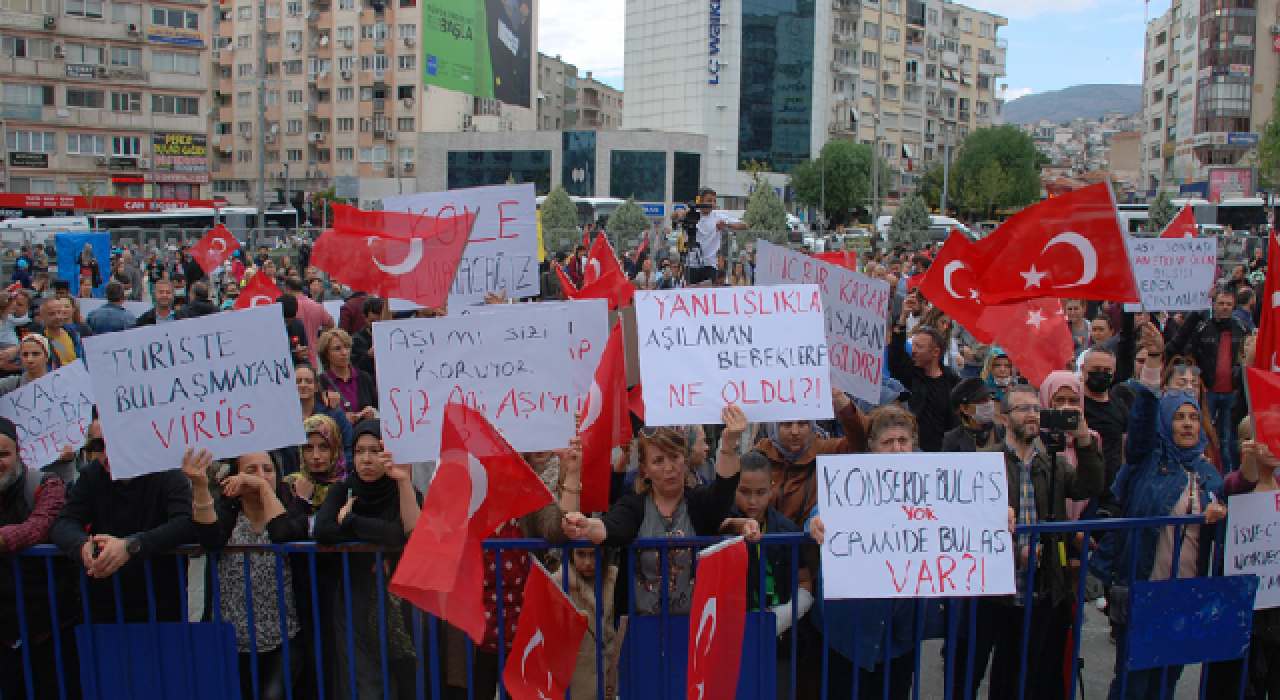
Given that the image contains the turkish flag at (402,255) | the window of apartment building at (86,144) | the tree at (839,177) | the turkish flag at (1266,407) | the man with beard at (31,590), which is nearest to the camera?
the turkish flag at (1266,407)

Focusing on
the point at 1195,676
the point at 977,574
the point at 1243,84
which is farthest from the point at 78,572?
the point at 1243,84

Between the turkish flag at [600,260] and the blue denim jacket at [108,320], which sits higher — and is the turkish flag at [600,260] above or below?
above

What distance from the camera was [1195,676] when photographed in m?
5.42

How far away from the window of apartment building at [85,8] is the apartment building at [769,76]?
38516 millimetres

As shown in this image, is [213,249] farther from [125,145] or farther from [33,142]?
[125,145]

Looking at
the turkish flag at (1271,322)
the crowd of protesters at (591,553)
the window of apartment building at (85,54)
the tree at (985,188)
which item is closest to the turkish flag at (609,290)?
the crowd of protesters at (591,553)

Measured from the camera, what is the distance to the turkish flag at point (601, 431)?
4.27m

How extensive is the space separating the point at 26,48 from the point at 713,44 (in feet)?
150

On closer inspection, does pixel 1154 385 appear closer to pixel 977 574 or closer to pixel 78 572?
pixel 977 574

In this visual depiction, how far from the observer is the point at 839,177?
2788 inches

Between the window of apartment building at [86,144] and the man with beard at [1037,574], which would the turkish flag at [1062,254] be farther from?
the window of apartment building at [86,144]

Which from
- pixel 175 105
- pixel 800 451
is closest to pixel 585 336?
pixel 800 451

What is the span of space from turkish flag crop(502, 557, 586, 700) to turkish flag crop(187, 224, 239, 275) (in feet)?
44.0

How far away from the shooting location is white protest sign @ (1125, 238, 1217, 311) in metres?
8.76
